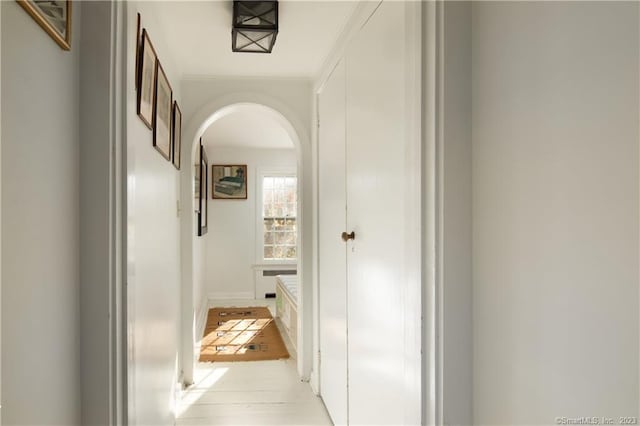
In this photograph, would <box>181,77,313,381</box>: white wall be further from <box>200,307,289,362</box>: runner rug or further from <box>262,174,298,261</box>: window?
<box>262,174,298,261</box>: window

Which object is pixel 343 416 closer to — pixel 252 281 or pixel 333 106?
pixel 333 106

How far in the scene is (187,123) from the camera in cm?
315

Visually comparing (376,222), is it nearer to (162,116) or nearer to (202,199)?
(162,116)

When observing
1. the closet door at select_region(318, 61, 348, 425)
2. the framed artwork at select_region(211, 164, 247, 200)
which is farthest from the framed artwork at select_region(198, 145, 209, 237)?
the closet door at select_region(318, 61, 348, 425)

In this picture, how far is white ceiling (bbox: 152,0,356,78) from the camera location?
2082 millimetres

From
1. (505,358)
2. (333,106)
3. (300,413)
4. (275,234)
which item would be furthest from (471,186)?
(275,234)

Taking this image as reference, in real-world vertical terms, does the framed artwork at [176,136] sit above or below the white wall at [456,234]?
above

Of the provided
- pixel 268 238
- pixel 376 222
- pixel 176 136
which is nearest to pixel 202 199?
pixel 268 238

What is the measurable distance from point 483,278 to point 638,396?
455 mm

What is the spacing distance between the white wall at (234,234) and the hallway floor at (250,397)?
9.95 feet

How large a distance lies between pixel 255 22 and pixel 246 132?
3.61 m

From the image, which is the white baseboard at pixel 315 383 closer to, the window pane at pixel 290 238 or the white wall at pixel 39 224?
the white wall at pixel 39 224

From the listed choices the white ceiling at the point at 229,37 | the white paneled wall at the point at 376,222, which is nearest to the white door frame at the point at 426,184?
the white paneled wall at the point at 376,222

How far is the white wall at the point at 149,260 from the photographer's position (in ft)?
4.11
